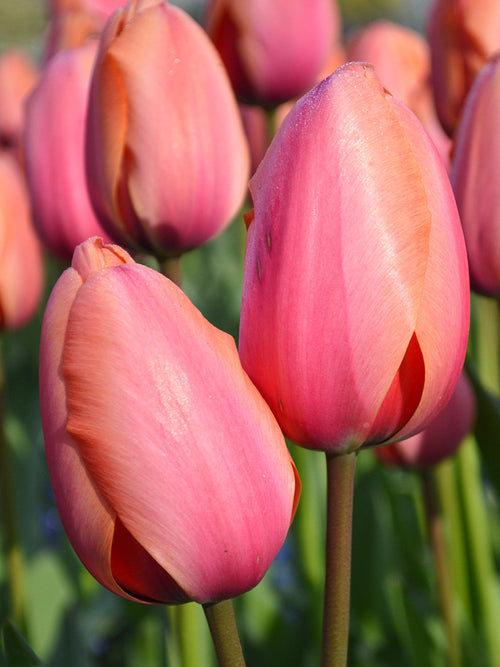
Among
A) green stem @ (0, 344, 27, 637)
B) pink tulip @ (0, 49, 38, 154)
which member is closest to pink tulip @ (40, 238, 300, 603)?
green stem @ (0, 344, 27, 637)

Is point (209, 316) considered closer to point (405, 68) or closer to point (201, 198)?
point (405, 68)

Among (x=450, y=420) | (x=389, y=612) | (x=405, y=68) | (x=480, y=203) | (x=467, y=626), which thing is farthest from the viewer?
(x=405, y=68)

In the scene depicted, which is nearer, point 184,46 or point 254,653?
point 184,46

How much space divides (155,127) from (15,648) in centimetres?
35

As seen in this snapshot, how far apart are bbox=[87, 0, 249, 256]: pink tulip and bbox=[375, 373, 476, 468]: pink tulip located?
0.85 feet

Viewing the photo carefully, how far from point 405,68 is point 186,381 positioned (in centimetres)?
86

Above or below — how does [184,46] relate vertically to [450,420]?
above

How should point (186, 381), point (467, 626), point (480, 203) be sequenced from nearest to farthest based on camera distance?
1. point (186, 381)
2. point (480, 203)
3. point (467, 626)

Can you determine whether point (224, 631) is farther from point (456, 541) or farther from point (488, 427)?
point (456, 541)

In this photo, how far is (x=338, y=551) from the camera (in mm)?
412

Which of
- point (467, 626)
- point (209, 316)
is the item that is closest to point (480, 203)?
point (467, 626)

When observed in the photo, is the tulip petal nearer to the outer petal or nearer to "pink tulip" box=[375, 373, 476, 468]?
the outer petal

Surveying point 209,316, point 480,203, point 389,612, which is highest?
point 480,203

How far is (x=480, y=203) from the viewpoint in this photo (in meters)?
0.58
